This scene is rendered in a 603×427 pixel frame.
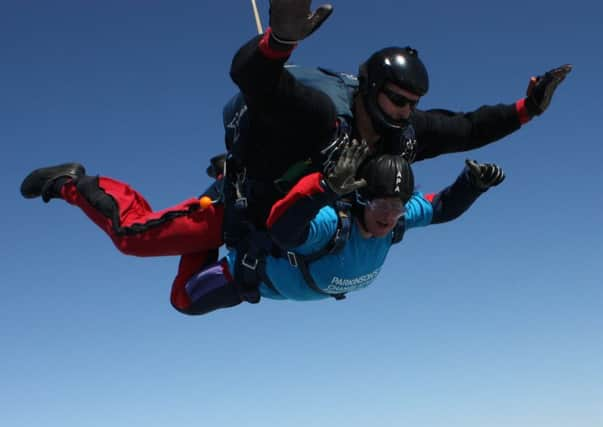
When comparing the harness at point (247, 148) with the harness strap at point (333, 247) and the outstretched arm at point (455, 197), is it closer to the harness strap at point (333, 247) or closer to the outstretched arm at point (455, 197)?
the harness strap at point (333, 247)

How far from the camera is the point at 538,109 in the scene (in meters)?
4.53

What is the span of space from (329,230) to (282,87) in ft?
2.60

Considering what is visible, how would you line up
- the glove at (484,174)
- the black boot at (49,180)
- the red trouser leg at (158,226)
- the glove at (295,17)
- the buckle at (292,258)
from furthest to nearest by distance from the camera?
the black boot at (49,180)
the red trouser leg at (158,226)
the glove at (484,174)
the buckle at (292,258)
the glove at (295,17)

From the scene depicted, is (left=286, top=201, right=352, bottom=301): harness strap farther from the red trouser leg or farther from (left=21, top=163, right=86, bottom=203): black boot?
(left=21, top=163, right=86, bottom=203): black boot

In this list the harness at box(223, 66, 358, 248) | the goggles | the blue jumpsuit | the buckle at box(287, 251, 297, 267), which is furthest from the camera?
the buckle at box(287, 251, 297, 267)

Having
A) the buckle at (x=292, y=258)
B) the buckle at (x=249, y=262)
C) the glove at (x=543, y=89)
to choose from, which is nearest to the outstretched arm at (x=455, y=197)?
the glove at (x=543, y=89)

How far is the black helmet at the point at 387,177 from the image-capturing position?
382 cm

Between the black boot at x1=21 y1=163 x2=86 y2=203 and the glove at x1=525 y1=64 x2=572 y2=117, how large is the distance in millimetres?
2598

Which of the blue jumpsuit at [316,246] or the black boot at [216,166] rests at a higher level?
the black boot at [216,166]

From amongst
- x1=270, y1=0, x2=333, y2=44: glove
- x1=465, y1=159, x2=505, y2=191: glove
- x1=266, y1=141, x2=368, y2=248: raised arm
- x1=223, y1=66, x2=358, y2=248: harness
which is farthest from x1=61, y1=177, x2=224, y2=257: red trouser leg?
x1=270, y1=0, x2=333, y2=44: glove

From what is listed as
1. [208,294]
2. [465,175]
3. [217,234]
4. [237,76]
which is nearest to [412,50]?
[465,175]

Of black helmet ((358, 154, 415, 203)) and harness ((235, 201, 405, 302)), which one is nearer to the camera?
black helmet ((358, 154, 415, 203))

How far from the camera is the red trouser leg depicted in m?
4.45

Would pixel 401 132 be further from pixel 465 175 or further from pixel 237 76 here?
pixel 237 76
